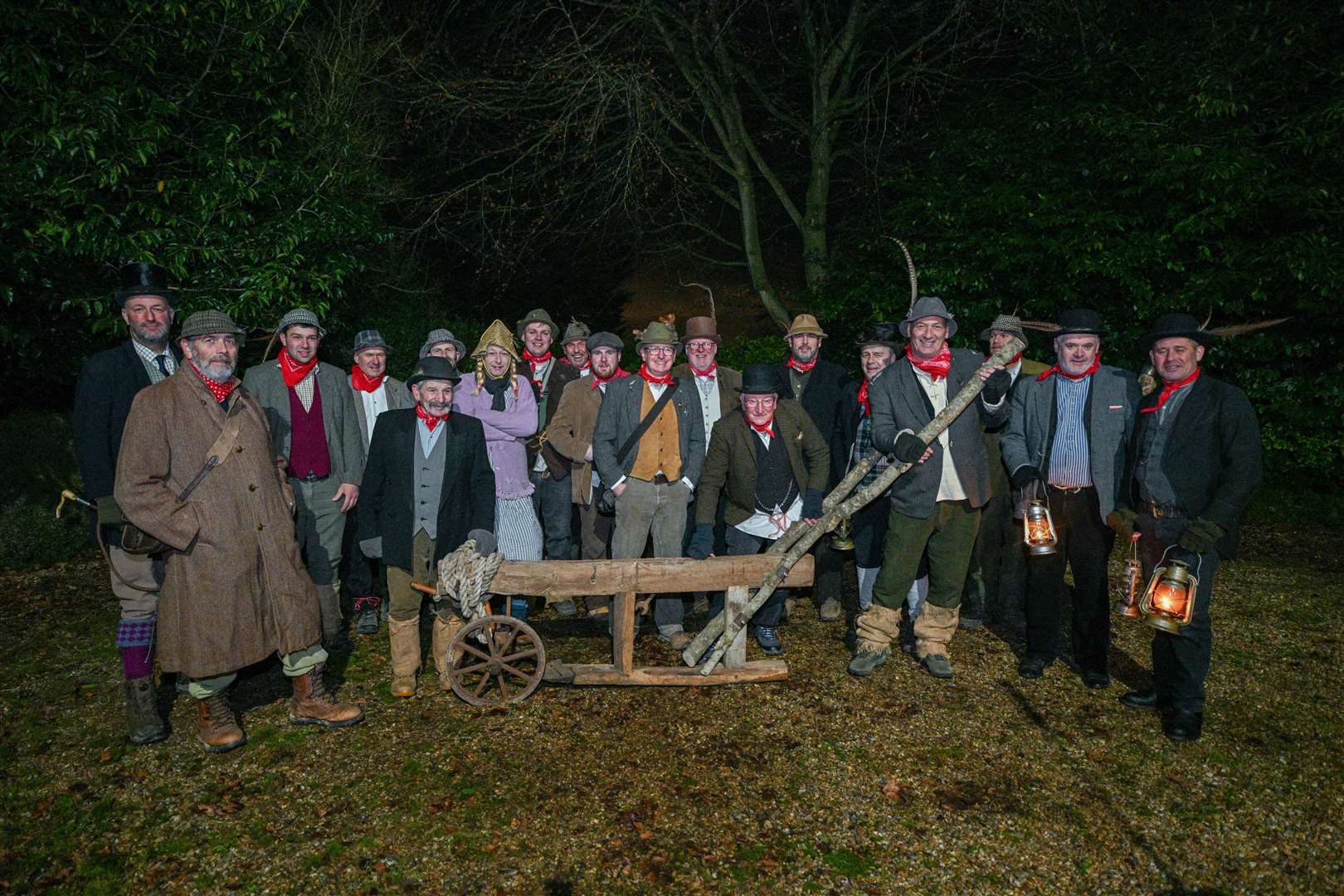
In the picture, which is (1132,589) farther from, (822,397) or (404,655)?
(404,655)

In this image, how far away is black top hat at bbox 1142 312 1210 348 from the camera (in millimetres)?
4301

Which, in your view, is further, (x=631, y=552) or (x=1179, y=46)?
(x=1179, y=46)

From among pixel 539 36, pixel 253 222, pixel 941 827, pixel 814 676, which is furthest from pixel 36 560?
pixel 539 36

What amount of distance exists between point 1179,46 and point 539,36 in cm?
931

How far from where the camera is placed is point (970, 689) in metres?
4.94

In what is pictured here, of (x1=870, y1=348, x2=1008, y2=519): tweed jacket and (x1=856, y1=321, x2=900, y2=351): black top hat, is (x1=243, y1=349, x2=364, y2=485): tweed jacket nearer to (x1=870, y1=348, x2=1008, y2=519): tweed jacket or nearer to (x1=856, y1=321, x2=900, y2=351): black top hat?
(x1=870, y1=348, x2=1008, y2=519): tweed jacket

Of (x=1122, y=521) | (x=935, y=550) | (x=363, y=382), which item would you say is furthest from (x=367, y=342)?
(x=1122, y=521)

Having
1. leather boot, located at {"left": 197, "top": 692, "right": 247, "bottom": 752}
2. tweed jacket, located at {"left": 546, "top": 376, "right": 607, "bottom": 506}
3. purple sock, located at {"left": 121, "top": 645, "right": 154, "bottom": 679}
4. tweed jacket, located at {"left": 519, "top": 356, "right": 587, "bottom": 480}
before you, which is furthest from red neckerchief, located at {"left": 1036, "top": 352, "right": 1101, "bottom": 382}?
purple sock, located at {"left": 121, "top": 645, "right": 154, "bottom": 679}

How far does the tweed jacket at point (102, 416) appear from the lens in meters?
4.14

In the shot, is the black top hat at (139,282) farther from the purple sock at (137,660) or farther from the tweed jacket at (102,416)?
the purple sock at (137,660)

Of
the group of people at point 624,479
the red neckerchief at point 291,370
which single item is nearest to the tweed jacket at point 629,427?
the group of people at point 624,479

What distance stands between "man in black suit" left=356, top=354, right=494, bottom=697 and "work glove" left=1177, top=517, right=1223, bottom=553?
3.82m

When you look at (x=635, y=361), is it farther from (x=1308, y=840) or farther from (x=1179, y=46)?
(x=1308, y=840)

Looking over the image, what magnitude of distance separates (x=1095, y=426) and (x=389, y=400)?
4.69m
